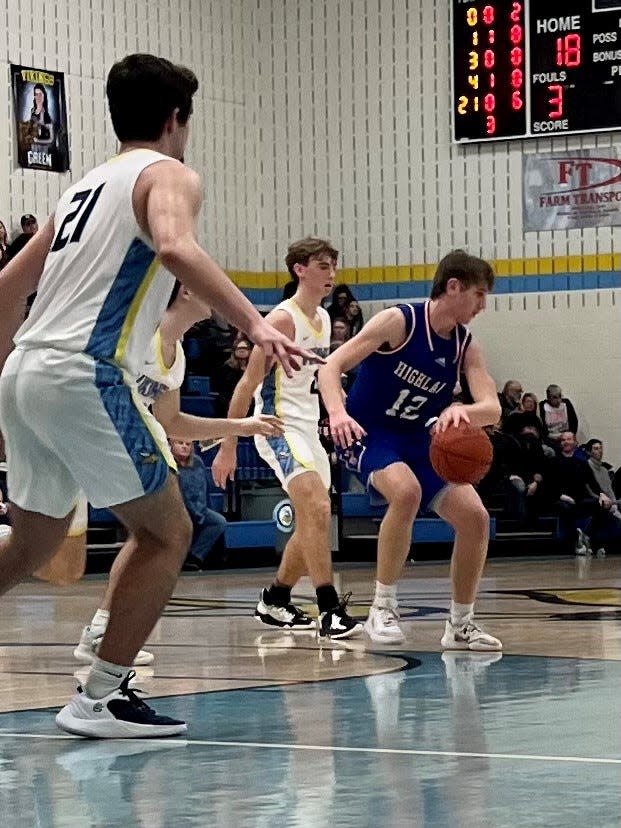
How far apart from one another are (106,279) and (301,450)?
153 inches

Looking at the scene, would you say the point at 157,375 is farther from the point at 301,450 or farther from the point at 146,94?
the point at 146,94

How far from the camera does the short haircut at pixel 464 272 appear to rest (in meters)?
7.45

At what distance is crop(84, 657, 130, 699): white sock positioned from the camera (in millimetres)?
4715

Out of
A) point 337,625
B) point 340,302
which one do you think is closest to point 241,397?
point 337,625

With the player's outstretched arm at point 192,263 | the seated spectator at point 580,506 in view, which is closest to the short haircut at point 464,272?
the player's outstretched arm at point 192,263

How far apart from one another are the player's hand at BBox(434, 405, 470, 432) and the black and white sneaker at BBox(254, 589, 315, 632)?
1711 millimetres

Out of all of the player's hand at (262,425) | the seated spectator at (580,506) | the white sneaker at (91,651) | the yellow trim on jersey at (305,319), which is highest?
the yellow trim on jersey at (305,319)

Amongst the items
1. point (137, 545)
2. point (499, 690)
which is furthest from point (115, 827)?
point (499, 690)

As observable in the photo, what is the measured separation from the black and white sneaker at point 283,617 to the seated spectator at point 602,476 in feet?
29.8

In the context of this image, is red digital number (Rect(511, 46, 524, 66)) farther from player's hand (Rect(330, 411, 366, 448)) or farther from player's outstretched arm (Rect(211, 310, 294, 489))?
player's hand (Rect(330, 411, 366, 448))

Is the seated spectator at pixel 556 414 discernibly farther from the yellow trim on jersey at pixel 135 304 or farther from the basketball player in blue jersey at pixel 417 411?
the yellow trim on jersey at pixel 135 304

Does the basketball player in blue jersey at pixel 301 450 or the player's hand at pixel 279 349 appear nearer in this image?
the player's hand at pixel 279 349

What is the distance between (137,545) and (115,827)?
50.0 inches

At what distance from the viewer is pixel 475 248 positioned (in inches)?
775
